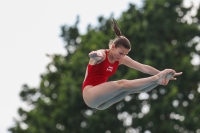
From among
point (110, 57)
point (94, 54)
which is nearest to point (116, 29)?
point (110, 57)

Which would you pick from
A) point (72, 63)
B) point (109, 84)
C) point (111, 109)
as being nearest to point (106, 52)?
point (109, 84)

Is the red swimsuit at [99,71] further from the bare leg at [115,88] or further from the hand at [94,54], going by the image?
the hand at [94,54]

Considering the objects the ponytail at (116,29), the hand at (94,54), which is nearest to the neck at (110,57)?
the ponytail at (116,29)

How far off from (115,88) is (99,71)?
53cm

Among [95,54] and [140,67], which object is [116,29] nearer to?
[140,67]

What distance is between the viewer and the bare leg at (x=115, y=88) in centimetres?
1038

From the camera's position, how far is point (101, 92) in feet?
35.9

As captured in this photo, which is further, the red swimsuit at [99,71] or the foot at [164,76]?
the red swimsuit at [99,71]

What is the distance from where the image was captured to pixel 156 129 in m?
28.1

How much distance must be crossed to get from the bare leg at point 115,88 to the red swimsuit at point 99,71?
16cm

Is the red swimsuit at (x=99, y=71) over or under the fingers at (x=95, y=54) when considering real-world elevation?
over

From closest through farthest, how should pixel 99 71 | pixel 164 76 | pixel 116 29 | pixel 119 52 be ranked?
1. pixel 164 76
2. pixel 119 52
3. pixel 99 71
4. pixel 116 29

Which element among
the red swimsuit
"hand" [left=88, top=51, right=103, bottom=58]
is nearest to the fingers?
"hand" [left=88, top=51, right=103, bottom=58]

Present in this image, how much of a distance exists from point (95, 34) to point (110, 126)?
5.58 m
